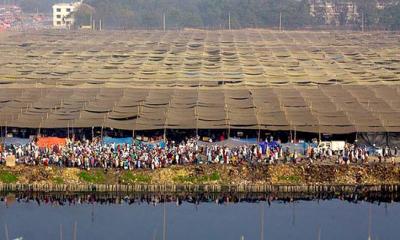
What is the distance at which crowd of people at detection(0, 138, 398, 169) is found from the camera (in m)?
32.3

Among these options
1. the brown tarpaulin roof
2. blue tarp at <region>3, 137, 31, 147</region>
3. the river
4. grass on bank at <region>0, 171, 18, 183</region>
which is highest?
the brown tarpaulin roof

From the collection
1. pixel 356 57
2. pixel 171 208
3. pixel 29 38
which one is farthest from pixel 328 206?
pixel 29 38

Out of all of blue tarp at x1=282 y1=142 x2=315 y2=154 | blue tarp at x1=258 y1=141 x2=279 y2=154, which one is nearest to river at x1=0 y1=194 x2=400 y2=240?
blue tarp at x1=258 y1=141 x2=279 y2=154

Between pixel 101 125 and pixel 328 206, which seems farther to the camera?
pixel 101 125

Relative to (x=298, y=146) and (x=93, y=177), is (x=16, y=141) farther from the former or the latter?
(x=298, y=146)

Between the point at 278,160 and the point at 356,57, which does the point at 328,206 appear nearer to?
the point at 278,160

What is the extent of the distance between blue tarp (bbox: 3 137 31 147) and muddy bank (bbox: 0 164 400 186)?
287 centimetres

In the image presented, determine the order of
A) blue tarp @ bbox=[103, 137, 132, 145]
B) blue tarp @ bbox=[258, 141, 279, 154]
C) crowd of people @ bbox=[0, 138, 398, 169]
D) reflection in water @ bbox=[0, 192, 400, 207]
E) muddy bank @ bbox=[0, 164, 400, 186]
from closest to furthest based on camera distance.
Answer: reflection in water @ bbox=[0, 192, 400, 207]
muddy bank @ bbox=[0, 164, 400, 186]
crowd of people @ bbox=[0, 138, 398, 169]
blue tarp @ bbox=[258, 141, 279, 154]
blue tarp @ bbox=[103, 137, 132, 145]

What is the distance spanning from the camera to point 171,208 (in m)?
30.2

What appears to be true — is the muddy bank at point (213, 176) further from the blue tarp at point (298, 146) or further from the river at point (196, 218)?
the blue tarp at point (298, 146)

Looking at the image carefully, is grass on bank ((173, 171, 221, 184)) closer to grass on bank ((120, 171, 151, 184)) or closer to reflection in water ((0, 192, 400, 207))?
reflection in water ((0, 192, 400, 207))

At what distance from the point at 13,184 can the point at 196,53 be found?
35578 mm

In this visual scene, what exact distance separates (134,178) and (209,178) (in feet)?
8.46

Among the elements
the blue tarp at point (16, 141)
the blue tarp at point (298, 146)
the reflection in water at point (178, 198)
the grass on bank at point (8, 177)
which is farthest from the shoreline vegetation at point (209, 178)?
the blue tarp at point (16, 141)
